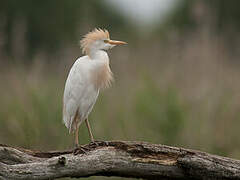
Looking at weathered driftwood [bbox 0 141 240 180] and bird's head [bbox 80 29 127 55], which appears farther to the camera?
bird's head [bbox 80 29 127 55]

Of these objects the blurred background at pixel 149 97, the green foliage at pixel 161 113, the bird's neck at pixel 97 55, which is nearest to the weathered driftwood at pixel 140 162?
the bird's neck at pixel 97 55

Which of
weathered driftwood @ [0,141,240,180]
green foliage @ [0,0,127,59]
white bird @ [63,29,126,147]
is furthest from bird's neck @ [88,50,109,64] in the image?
green foliage @ [0,0,127,59]

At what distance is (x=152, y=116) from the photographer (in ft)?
14.2

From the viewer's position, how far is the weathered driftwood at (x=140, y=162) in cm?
265

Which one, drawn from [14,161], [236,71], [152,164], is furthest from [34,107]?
[236,71]

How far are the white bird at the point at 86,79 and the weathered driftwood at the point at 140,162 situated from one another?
0.61 meters

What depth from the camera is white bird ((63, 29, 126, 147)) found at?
10.8 ft

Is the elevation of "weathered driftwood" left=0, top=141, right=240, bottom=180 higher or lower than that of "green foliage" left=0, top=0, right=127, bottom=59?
lower

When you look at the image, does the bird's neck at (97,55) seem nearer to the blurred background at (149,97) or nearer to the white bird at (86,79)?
the white bird at (86,79)

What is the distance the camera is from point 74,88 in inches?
130

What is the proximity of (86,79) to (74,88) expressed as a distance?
104 mm

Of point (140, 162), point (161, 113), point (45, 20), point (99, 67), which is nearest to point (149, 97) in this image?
point (161, 113)

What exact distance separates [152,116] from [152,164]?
5.32ft

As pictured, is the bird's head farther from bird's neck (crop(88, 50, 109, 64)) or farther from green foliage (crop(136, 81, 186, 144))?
green foliage (crop(136, 81, 186, 144))
